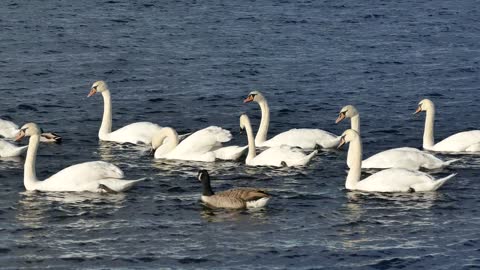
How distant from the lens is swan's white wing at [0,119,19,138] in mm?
30500

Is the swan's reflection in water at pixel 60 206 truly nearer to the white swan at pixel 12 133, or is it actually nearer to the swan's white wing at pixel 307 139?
the white swan at pixel 12 133

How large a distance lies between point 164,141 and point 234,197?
545 cm

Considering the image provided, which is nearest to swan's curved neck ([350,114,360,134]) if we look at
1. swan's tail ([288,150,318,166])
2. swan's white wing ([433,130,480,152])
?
swan's white wing ([433,130,480,152])

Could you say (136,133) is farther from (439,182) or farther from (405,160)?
(439,182)

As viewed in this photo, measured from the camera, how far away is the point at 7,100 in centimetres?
3472

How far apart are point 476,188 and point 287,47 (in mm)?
17743

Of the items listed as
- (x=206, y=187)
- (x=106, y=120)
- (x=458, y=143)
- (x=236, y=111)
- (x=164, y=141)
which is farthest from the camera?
(x=236, y=111)

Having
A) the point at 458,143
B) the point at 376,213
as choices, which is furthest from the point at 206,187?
the point at 458,143

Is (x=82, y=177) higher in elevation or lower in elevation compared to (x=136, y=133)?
lower

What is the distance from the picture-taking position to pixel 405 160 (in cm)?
2742

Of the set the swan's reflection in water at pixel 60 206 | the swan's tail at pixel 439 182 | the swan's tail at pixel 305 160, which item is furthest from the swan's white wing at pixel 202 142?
the swan's tail at pixel 439 182

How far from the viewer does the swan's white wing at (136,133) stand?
30.3 m

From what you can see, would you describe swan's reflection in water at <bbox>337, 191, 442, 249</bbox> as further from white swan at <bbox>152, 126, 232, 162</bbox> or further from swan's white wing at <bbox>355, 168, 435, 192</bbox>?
white swan at <bbox>152, 126, 232, 162</bbox>

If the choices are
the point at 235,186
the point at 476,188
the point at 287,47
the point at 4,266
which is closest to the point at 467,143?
the point at 476,188
